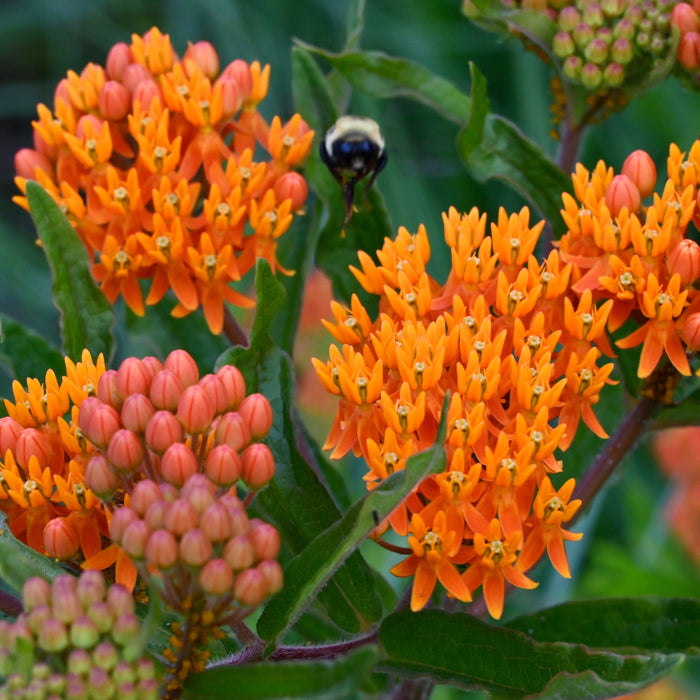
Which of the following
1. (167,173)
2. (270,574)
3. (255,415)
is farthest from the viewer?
(167,173)

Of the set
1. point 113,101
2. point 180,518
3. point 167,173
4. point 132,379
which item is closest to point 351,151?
point 167,173

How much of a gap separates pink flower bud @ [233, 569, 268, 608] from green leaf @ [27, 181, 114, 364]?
2.30ft

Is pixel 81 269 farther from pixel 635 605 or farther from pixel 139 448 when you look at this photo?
pixel 635 605

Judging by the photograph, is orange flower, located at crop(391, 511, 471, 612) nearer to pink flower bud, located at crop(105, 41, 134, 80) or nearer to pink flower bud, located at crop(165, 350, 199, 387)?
pink flower bud, located at crop(165, 350, 199, 387)

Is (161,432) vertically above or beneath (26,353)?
above

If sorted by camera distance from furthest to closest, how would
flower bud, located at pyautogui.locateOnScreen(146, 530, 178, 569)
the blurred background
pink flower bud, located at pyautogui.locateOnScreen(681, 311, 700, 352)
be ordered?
the blurred background < pink flower bud, located at pyautogui.locateOnScreen(681, 311, 700, 352) < flower bud, located at pyautogui.locateOnScreen(146, 530, 178, 569)

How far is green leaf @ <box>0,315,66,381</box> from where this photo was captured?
192 centimetres

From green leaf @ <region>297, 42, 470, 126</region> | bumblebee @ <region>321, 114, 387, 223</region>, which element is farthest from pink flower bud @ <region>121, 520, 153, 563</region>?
green leaf @ <region>297, 42, 470, 126</region>

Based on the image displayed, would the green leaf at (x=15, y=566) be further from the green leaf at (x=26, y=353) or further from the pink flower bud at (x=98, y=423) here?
the green leaf at (x=26, y=353)

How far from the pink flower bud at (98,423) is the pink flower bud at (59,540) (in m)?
0.14

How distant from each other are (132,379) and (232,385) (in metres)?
0.14

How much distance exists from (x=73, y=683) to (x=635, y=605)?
1.04 metres

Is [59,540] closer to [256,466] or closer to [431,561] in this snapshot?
[256,466]

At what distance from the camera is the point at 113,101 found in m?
1.94
